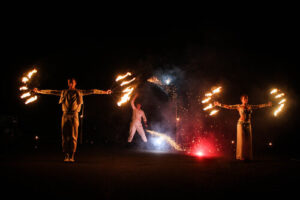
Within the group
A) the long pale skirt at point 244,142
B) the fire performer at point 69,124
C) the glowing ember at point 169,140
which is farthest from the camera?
the glowing ember at point 169,140

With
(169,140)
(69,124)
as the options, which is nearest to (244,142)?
(69,124)

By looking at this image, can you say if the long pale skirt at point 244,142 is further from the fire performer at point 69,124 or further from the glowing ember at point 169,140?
the fire performer at point 69,124

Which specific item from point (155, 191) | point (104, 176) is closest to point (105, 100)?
point (104, 176)

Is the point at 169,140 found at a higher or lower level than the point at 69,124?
lower

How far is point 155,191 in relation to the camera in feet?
15.6

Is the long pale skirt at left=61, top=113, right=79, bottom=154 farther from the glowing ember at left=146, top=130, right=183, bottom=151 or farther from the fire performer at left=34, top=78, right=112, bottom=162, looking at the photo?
the glowing ember at left=146, top=130, right=183, bottom=151

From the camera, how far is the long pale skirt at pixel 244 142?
35.5ft

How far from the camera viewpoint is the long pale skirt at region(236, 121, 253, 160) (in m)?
10.8

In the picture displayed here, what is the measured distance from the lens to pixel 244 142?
36.0 ft

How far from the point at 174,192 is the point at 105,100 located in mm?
15929

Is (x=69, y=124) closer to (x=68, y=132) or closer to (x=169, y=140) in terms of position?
(x=68, y=132)

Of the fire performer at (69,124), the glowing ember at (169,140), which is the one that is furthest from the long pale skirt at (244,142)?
the fire performer at (69,124)

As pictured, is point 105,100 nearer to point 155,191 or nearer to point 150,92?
point 150,92

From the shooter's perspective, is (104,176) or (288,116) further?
(288,116)
